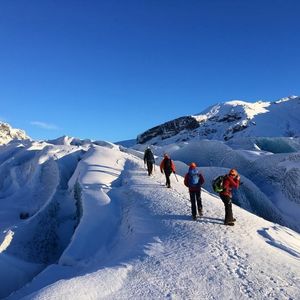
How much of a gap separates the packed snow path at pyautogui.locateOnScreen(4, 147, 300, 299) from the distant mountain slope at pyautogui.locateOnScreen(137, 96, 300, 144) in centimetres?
8974

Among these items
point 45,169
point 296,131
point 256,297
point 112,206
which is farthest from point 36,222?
point 296,131

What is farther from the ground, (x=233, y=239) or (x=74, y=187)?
(x=74, y=187)

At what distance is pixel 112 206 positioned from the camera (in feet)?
65.4

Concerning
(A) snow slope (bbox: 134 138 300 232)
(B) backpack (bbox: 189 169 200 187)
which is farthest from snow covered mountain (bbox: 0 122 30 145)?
(B) backpack (bbox: 189 169 200 187)

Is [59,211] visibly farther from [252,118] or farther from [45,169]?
[252,118]

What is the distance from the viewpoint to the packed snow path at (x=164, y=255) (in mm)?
11008

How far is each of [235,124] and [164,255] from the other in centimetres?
10470

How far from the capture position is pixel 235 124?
4523 inches

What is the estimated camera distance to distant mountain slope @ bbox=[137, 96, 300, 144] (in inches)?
4311

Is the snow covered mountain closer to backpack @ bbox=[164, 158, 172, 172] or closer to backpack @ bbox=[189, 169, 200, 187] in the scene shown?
backpack @ bbox=[164, 158, 172, 172]

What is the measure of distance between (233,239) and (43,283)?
637 cm

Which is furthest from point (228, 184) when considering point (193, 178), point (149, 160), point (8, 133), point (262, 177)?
point (8, 133)

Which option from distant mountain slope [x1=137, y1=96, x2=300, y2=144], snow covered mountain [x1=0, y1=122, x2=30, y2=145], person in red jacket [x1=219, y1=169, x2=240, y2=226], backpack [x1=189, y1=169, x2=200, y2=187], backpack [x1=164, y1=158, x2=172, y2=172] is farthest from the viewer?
distant mountain slope [x1=137, y1=96, x2=300, y2=144]

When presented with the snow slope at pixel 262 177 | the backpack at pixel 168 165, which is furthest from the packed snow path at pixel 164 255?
the snow slope at pixel 262 177
